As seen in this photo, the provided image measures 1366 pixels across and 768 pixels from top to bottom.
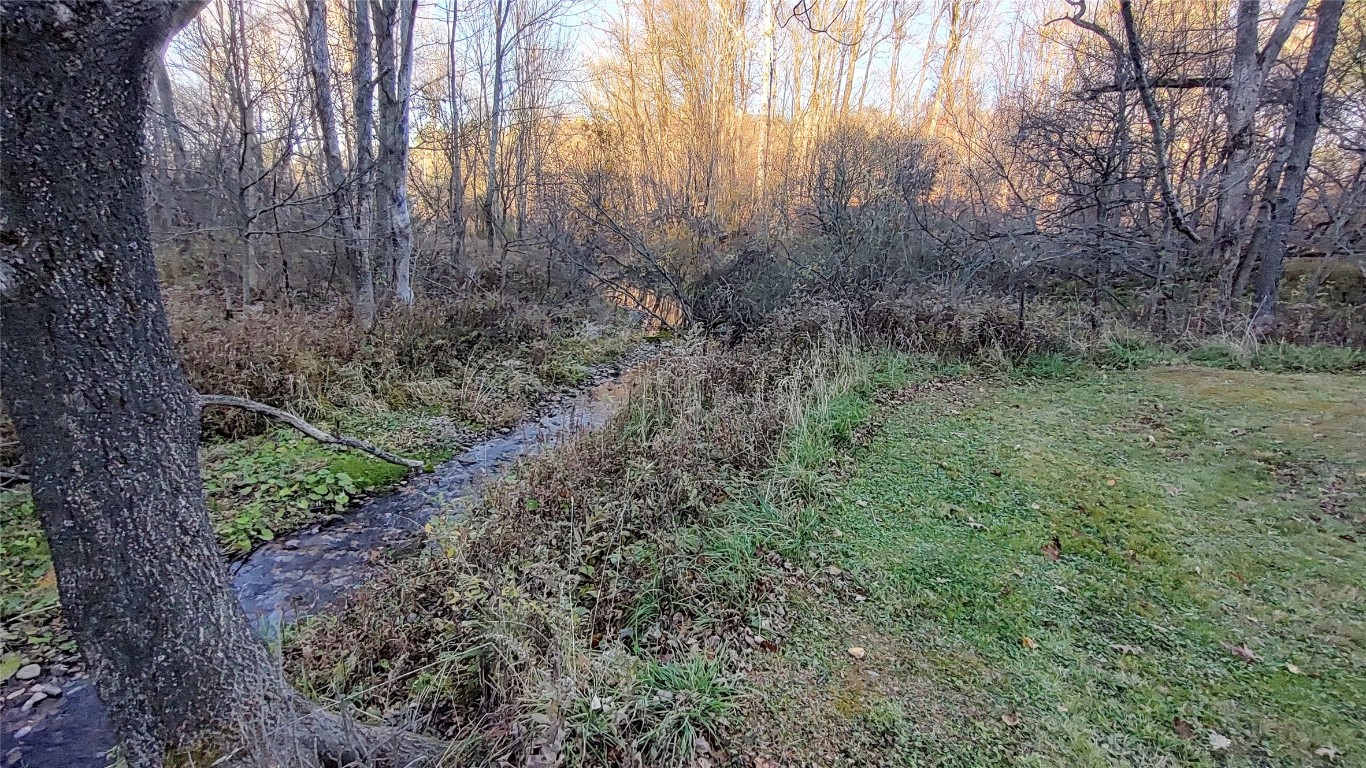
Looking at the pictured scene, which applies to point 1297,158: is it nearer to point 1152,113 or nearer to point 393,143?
point 1152,113

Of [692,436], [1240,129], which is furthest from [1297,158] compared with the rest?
[692,436]

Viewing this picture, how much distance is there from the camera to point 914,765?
6.73 ft

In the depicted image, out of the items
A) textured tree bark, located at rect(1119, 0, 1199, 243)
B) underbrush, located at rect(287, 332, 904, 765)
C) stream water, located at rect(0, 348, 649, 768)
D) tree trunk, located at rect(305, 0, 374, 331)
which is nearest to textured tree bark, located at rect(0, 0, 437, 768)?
underbrush, located at rect(287, 332, 904, 765)

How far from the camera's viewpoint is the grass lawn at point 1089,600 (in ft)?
7.00

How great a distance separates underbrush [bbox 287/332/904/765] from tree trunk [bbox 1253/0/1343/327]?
6428 mm

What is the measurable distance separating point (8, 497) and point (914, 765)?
5620mm

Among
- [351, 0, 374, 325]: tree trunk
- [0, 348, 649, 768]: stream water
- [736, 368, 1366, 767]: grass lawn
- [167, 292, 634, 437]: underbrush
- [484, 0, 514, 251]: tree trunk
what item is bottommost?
[0, 348, 649, 768]: stream water

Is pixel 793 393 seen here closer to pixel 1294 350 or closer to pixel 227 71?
pixel 1294 350

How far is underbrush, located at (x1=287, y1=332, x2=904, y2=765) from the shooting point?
2197 millimetres

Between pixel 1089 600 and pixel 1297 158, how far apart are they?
7596mm

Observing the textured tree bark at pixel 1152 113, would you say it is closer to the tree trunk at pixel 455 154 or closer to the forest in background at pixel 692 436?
the forest in background at pixel 692 436

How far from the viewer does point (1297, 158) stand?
6.68 metres

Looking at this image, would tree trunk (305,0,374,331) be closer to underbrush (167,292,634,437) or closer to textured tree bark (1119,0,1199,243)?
underbrush (167,292,634,437)

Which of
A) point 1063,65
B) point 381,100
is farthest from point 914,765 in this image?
point 1063,65
